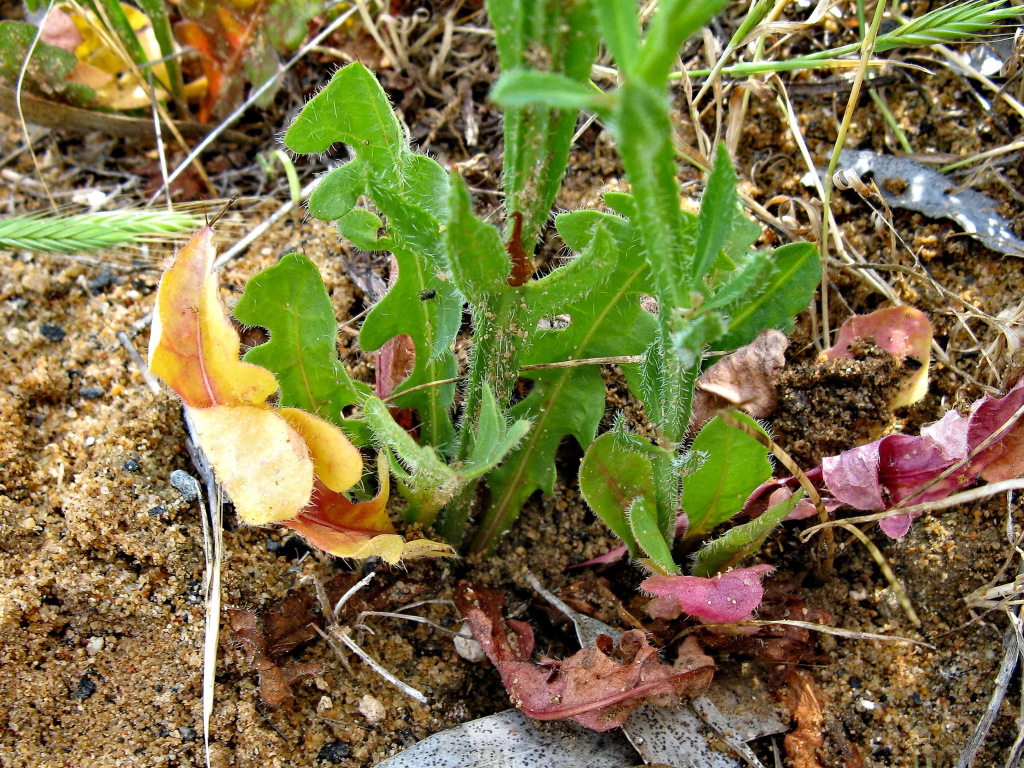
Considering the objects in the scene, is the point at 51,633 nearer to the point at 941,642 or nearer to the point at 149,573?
the point at 149,573

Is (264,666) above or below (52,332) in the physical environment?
below

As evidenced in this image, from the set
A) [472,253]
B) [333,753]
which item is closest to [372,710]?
[333,753]

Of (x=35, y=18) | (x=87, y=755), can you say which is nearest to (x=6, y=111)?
(x=35, y=18)

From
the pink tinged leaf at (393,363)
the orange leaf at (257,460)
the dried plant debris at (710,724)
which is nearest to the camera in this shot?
the orange leaf at (257,460)

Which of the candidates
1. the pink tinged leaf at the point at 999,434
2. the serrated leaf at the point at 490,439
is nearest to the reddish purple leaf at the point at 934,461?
the pink tinged leaf at the point at 999,434

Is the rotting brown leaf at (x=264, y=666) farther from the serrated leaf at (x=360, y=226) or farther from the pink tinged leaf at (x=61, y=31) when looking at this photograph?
the pink tinged leaf at (x=61, y=31)

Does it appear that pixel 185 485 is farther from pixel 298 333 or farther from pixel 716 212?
pixel 716 212
